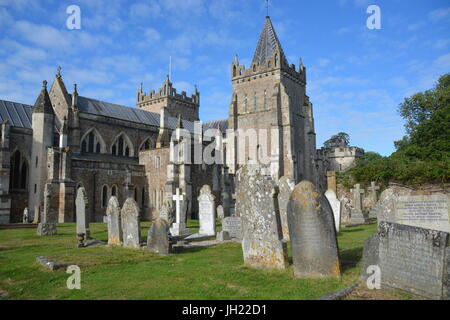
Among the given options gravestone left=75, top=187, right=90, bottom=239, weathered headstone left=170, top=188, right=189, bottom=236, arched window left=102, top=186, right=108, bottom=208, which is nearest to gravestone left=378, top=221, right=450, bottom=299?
gravestone left=75, top=187, right=90, bottom=239

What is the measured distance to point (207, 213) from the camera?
1545 centimetres

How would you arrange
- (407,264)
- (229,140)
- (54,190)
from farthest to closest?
1. (229,140)
2. (54,190)
3. (407,264)

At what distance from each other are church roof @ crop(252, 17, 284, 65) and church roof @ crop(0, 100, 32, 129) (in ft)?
85.3

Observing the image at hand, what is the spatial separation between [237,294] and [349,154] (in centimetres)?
5821

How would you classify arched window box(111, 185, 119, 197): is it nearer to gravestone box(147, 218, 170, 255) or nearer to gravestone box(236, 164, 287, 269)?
gravestone box(147, 218, 170, 255)

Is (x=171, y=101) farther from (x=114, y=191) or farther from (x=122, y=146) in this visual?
(x=114, y=191)

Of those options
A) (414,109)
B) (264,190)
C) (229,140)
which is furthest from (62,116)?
(414,109)

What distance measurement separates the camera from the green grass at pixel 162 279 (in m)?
5.57

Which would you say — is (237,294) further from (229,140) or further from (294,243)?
(229,140)

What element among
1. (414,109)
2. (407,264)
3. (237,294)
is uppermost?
(414,109)

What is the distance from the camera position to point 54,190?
23438mm

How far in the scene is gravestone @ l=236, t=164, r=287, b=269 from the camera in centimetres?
716

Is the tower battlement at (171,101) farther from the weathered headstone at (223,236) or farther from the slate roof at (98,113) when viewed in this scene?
the weathered headstone at (223,236)

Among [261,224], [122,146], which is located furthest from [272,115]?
[261,224]
